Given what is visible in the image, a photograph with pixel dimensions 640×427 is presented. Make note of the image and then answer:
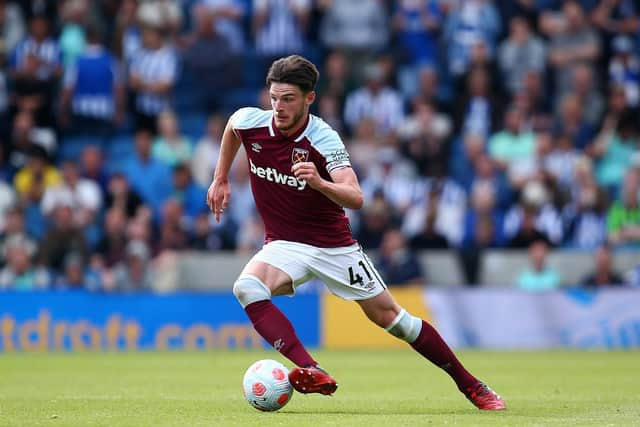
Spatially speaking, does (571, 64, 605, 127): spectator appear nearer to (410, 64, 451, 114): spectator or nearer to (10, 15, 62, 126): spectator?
(410, 64, 451, 114): spectator

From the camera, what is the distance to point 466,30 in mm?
21844

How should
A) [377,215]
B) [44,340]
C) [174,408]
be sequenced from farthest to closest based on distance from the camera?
[377,215] → [44,340] → [174,408]

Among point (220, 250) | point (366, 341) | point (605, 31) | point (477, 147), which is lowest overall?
point (366, 341)

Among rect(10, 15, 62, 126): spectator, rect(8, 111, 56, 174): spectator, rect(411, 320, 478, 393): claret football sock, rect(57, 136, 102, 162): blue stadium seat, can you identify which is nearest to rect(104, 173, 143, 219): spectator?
rect(8, 111, 56, 174): spectator

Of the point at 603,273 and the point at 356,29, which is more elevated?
the point at 356,29

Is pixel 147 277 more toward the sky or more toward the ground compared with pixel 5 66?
more toward the ground

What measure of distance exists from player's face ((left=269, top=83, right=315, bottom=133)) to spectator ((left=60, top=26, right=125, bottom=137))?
13.1 meters

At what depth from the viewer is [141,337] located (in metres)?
17.7

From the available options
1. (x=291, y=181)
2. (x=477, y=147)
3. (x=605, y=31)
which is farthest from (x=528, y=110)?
(x=291, y=181)

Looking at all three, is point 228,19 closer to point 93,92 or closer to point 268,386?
point 93,92

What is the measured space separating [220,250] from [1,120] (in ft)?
16.1

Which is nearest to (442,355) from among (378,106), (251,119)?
(251,119)

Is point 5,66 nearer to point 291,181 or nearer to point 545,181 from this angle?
point 545,181

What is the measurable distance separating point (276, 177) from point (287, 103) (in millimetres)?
548
